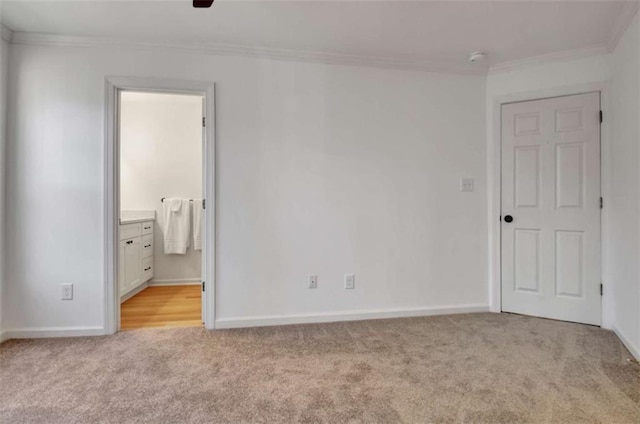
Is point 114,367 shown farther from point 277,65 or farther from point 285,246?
point 277,65

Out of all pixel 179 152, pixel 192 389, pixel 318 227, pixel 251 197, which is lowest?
pixel 192 389

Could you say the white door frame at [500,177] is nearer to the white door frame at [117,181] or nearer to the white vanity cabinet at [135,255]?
the white door frame at [117,181]

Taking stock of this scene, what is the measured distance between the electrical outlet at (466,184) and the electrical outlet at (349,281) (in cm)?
131

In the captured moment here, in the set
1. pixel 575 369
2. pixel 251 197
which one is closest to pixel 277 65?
pixel 251 197

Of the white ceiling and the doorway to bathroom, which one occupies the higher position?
the white ceiling

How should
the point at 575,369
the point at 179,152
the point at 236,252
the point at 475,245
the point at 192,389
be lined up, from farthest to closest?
the point at 179,152, the point at 475,245, the point at 236,252, the point at 575,369, the point at 192,389

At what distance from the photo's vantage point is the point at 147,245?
4.11 meters

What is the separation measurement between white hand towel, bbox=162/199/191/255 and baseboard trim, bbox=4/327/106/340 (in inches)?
71.7

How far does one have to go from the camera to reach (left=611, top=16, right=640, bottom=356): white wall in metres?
2.19

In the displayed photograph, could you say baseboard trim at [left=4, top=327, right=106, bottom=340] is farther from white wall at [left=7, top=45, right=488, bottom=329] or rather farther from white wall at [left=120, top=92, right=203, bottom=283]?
white wall at [left=120, top=92, right=203, bottom=283]

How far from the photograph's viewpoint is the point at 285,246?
2.78m

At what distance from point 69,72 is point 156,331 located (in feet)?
6.90

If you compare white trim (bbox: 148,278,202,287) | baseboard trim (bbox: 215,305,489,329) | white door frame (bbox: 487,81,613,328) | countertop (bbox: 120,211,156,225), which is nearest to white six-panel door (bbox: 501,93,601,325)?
white door frame (bbox: 487,81,613,328)

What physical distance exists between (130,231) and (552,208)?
13.7ft
